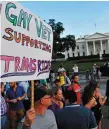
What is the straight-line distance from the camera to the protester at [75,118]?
471cm

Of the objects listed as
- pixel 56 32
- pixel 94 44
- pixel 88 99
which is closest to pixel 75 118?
pixel 88 99

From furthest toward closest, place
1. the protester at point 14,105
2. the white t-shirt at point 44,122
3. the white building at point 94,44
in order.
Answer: the white building at point 94,44 < the protester at point 14,105 < the white t-shirt at point 44,122

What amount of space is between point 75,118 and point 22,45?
4.98 feet

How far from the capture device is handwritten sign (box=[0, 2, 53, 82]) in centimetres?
328

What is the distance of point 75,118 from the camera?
185 inches

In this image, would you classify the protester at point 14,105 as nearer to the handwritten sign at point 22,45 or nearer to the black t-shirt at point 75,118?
the black t-shirt at point 75,118

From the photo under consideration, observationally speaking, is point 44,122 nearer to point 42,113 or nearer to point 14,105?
point 42,113

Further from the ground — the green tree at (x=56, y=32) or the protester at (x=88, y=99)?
the green tree at (x=56, y=32)

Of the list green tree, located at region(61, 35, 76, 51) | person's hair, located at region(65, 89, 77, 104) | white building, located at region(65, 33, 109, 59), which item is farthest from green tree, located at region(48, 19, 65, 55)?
person's hair, located at region(65, 89, 77, 104)

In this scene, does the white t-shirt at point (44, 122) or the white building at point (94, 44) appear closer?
the white t-shirt at point (44, 122)

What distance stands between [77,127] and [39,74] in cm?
107

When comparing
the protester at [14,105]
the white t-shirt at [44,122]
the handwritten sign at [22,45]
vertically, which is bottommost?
the protester at [14,105]

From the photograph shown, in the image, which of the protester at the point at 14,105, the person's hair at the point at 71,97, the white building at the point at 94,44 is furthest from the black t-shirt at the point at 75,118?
the white building at the point at 94,44

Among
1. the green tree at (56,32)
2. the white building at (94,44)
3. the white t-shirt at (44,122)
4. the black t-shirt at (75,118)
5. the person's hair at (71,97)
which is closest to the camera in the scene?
the white t-shirt at (44,122)
